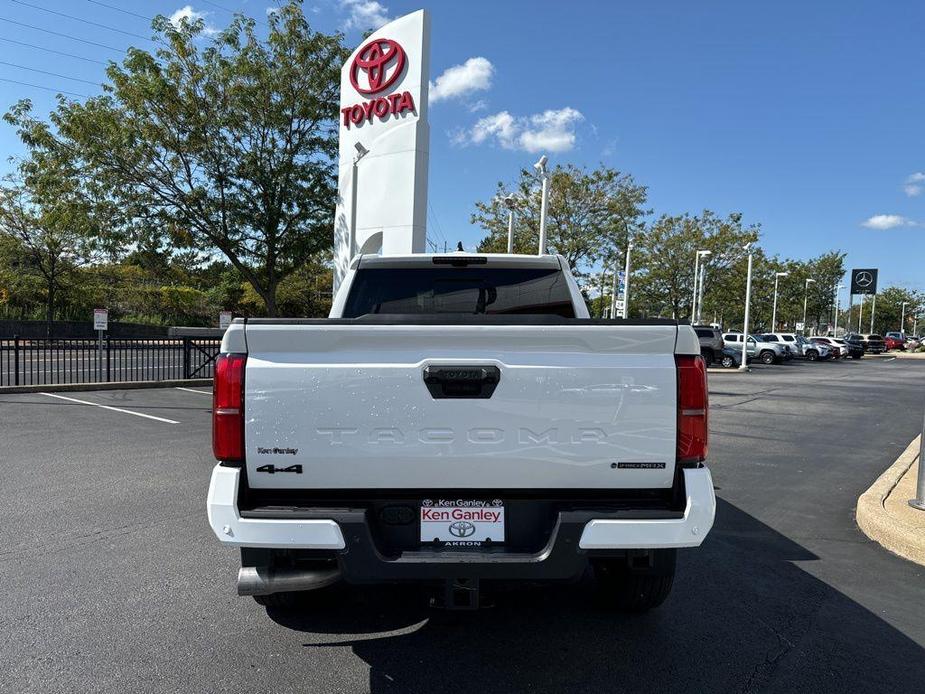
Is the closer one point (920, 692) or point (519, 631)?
point (920, 692)

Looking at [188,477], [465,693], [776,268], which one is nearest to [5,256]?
[188,477]

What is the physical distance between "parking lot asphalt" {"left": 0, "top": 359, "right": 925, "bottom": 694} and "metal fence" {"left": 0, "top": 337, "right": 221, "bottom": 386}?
948 cm

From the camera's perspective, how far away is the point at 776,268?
5038cm

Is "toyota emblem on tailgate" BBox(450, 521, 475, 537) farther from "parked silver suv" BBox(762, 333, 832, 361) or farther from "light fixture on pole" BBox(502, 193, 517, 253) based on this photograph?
"parked silver suv" BBox(762, 333, 832, 361)

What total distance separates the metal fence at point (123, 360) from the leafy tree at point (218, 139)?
311 cm

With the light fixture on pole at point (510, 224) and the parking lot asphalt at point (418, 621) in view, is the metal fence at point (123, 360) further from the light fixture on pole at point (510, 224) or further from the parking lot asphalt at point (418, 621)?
the light fixture on pole at point (510, 224)

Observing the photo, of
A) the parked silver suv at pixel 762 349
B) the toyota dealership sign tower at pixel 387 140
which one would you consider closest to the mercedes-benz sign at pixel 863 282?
the toyota dealership sign tower at pixel 387 140

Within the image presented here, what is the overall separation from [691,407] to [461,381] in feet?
3.23

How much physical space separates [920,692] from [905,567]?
6.61 ft

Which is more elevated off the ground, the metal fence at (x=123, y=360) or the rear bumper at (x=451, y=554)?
the rear bumper at (x=451, y=554)

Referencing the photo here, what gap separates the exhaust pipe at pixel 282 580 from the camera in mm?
2713

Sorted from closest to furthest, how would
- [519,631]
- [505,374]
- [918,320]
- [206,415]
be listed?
[505,374] < [519,631] < [206,415] < [918,320]

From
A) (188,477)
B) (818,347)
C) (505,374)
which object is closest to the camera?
(505,374)

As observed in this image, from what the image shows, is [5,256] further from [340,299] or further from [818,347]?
[818,347]
